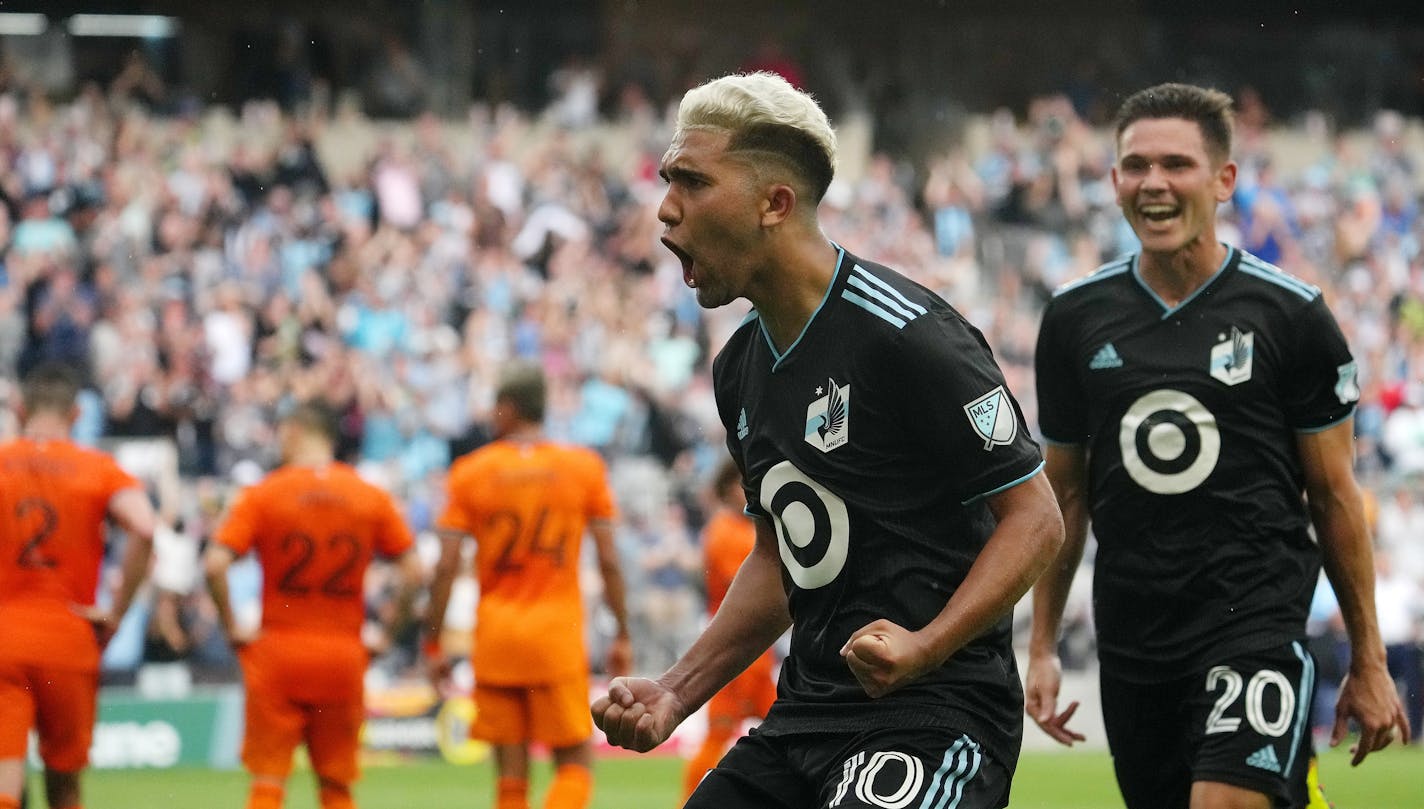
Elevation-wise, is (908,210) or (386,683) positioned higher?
(908,210)

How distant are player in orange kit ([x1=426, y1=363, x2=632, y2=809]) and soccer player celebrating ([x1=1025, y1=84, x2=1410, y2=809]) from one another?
426 centimetres

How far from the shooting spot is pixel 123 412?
57.3ft

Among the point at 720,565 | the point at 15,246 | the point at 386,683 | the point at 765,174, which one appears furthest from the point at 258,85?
the point at 765,174

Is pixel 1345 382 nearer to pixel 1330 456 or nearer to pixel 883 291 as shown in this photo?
pixel 1330 456

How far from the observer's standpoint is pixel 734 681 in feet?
34.9

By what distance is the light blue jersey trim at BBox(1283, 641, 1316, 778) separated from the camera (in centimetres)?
509

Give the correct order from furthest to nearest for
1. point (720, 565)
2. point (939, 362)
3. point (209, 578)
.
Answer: point (720, 565) < point (209, 578) < point (939, 362)

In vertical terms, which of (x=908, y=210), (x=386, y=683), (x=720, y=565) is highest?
(x=908, y=210)

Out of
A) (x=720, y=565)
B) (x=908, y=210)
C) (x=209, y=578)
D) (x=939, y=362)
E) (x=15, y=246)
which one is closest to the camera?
(x=939, y=362)

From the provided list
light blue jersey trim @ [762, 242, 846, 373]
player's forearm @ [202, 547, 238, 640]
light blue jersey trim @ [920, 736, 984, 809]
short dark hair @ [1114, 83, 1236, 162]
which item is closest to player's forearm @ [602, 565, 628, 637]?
player's forearm @ [202, 547, 238, 640]

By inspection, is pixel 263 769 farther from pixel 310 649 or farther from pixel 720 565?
pixel 720 565

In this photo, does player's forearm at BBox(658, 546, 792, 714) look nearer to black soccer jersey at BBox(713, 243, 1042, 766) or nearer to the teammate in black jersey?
the teammate in black jersey

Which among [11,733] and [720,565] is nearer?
[11,733]

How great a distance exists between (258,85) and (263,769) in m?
16.7
